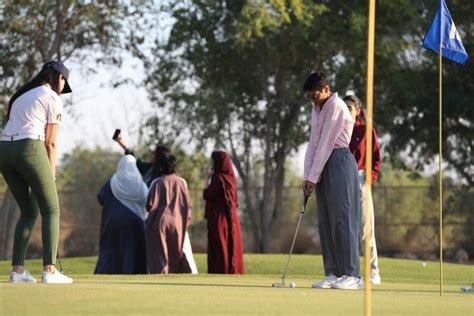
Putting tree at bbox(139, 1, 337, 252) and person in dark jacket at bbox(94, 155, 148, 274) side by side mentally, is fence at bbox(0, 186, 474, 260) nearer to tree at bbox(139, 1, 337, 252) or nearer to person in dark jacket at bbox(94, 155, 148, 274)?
tree at bbox(139, 1, 337, 252)

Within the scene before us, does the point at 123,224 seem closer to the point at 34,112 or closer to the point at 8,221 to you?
the point at 34,112

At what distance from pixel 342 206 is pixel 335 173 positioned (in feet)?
1.05

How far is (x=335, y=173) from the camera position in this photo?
1259 cm

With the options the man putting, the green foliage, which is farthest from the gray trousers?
the green foliage

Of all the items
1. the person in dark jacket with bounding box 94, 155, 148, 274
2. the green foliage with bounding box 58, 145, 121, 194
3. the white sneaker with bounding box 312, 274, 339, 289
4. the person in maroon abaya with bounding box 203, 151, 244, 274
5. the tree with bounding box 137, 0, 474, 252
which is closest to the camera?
the white sneaker with bounding box 312, 274, 339, 289

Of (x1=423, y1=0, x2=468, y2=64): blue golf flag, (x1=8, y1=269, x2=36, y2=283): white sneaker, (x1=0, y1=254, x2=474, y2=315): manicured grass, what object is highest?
(x1=423, y1=0, x2=468, y2=64): blue golf flag

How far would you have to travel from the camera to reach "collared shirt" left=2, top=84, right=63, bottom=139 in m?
11.7

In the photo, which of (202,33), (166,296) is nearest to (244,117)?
(202,33)

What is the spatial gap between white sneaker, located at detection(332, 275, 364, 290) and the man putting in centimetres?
1

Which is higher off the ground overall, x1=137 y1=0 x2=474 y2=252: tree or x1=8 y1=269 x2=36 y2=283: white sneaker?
x1=137 y1=0 x2=474 y2=252: tree

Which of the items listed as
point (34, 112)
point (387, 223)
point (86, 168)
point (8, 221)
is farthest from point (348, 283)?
point (86, 168)

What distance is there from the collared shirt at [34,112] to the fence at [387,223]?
25968 mm

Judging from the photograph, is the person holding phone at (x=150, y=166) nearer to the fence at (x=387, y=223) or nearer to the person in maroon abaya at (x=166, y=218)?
the person in maroon abaya at (x=166, y=218)

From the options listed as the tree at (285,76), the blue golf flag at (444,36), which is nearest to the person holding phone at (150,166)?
the blue golf flag at (444,36)
